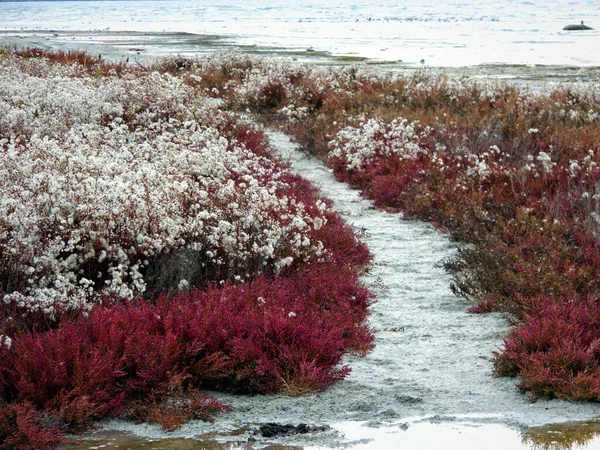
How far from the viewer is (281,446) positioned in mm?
4758

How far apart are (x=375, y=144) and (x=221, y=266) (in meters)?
7.31

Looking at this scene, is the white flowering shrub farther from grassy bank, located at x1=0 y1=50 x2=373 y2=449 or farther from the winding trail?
the winding trail

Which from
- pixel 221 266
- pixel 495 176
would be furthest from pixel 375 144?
pixel 221 266

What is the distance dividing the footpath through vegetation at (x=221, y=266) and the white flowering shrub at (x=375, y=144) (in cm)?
11

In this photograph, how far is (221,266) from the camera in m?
7.69

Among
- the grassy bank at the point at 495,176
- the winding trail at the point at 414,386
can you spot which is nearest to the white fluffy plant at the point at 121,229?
the winding trail at the point at 414,386

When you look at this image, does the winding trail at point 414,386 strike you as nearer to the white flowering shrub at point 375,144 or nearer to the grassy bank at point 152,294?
the grassy bank at point 152,294

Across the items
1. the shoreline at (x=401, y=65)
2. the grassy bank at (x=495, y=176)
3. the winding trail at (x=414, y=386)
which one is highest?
the shoreline at (x=401, y=65)

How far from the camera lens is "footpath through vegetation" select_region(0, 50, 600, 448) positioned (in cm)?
537

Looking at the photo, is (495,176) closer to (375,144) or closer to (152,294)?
(375,144)

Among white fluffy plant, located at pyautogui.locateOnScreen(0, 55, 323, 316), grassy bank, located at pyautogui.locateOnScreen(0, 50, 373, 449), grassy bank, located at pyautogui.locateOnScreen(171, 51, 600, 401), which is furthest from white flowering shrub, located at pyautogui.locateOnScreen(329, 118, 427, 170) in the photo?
white fluffy plant, located at pyautogui.locateOnScreen(0, 55, 323, 316)

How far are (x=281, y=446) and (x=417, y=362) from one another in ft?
6.26

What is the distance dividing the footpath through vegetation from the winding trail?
160 mm

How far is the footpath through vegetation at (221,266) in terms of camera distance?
5371mm
